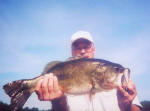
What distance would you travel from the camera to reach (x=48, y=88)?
481cm

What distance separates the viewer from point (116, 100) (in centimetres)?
510

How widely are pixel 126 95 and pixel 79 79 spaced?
1.52m

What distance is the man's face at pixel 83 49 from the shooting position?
6.13m

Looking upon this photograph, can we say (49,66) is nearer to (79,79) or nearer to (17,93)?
(79,79)

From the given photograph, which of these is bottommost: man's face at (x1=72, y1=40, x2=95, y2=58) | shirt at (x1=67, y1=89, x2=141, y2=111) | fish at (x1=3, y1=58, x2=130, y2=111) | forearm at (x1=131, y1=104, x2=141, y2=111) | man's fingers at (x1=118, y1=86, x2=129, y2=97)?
forearm at (x1=131, y1=104, x2=141, y2=111)

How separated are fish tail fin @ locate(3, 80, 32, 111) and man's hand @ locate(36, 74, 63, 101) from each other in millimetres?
354

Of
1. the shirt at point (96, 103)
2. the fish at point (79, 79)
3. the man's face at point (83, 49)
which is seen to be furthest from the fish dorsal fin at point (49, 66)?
the man's face at point (83, 49)

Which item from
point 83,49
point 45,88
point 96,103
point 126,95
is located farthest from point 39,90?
point 126,95

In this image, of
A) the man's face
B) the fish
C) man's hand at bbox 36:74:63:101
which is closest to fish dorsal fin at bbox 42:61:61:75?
the fish

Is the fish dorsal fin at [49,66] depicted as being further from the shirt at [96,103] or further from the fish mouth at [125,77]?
the fish mouth at [125,77]

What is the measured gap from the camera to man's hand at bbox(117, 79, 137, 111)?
468 cm

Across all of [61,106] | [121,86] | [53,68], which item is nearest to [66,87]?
[53,68]

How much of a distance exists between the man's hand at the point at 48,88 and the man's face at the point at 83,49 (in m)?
1.86

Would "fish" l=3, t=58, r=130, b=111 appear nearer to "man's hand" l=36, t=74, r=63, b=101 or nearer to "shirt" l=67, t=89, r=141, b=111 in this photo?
"man's hand" l=36, t=74, r=63, b=101
